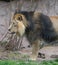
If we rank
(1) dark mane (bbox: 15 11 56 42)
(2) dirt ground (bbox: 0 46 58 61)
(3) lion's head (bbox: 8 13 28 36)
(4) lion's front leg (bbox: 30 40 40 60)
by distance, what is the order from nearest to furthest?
(3) lion's head (bbox: 8 13 28 36), (1) dark mane (bbox: 15 11 56 42), (4) lion's front leg (bbox: 30 40 40 60), (2) dirt ground (bbox: 0 46 58 61)

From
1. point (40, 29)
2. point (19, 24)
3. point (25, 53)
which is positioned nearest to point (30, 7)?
point (25, 53)

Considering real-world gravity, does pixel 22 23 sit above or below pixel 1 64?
above

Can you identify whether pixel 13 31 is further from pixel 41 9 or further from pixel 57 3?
pixel 57 3

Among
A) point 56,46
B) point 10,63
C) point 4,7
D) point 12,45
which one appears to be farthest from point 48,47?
point 4,7

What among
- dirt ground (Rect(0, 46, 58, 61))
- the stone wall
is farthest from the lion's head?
the stone wall

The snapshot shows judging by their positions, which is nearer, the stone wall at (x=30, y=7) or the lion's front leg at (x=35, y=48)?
the lion's front leg at (x=35, y=48)

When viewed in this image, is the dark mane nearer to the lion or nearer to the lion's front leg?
the lion

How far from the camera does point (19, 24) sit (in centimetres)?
830

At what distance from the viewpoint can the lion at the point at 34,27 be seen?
8.32m

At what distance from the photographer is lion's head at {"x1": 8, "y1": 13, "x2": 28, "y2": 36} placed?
8289 millimetres

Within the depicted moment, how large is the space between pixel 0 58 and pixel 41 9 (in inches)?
175

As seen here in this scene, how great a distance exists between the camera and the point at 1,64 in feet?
24.6

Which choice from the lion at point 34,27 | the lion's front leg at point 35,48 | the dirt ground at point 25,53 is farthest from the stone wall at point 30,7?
the lion's front leg at point 35,48

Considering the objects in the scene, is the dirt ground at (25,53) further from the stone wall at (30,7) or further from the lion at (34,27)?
the stone wall at (30,7)
